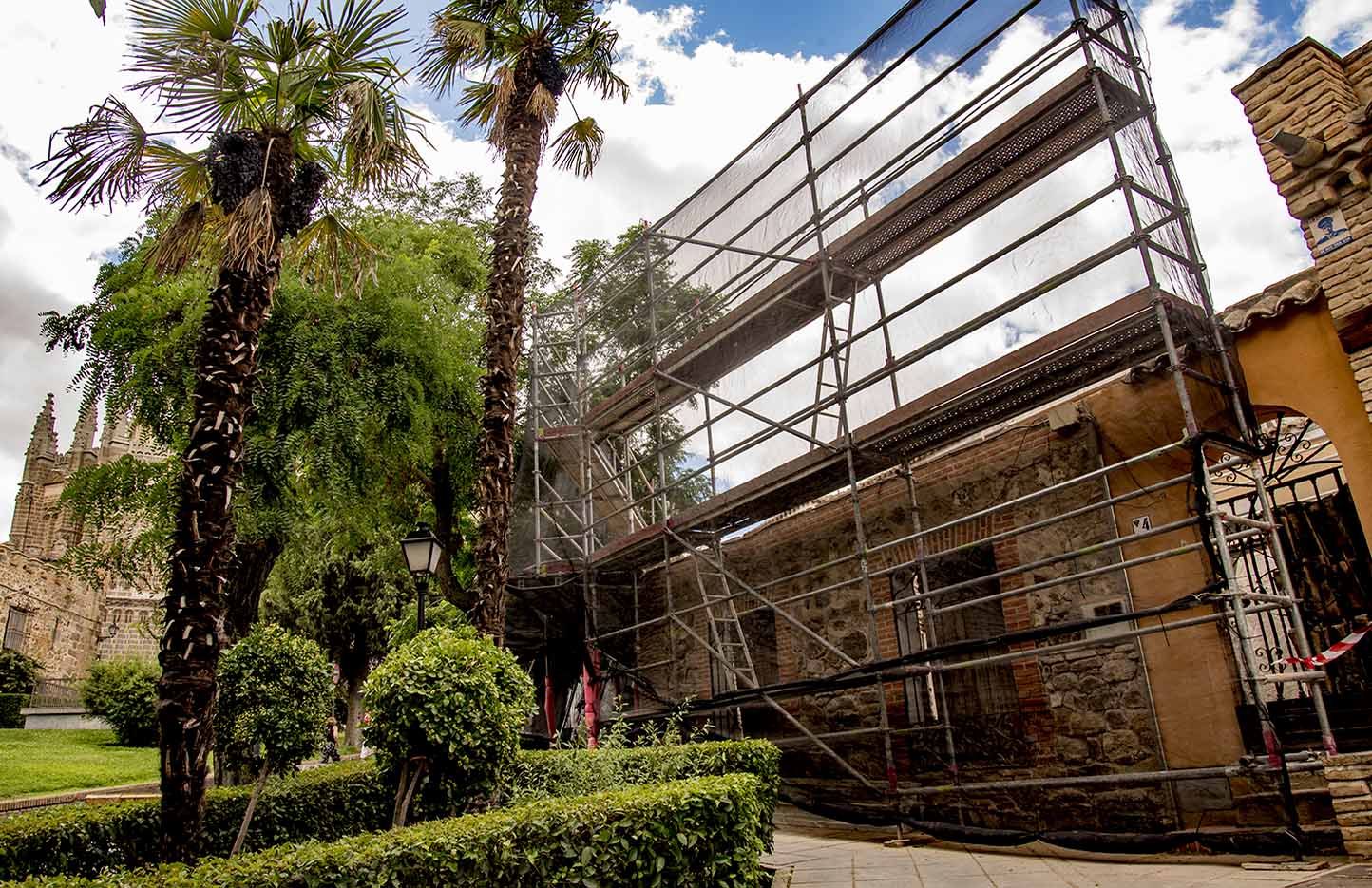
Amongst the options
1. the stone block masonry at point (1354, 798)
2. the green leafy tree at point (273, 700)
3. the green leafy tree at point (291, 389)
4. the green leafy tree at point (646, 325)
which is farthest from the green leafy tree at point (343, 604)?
the stone block masonry at point (1354, 798)

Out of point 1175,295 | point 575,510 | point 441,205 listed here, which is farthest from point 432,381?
point 1175,295

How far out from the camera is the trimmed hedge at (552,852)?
318 cm

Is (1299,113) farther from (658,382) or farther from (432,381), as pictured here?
(432,381)

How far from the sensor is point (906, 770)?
8.13 m

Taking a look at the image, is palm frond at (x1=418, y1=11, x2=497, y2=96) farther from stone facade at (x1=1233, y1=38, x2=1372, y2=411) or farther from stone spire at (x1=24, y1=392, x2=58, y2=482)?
stone spire at (x1=24, y1=392, x2=58, y2=482)

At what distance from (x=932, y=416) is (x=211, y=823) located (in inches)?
258

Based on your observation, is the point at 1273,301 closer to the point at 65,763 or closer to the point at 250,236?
the point at 250,236

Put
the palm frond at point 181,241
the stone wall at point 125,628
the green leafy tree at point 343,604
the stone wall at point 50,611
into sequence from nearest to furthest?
1. the palm frond at point 181,241
2. the green leafy tree at point 343,604
3. the stone wall at point 50,611
4. the stone wall at point 125,628

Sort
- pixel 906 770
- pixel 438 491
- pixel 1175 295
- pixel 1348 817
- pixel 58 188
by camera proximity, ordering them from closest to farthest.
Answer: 1. pixel 1348 817
2. pixel 1175 295
3. pixel 58 188
4. pixel 906 770
5. pixel 438 491

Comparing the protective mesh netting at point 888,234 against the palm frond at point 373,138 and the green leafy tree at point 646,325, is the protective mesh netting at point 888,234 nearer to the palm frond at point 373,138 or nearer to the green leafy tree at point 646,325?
the green leafy tree at point 646,325

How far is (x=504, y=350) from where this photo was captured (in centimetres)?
789

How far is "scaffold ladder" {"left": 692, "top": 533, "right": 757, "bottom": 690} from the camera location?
361 inches

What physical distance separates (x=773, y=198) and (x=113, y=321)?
25.7 ft

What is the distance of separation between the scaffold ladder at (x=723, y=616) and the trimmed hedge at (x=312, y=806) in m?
2.48
